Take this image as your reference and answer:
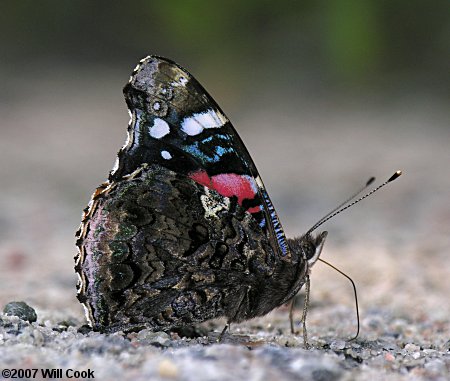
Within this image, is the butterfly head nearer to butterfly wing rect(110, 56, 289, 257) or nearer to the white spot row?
butterfly wing rect(110, 56, 289, 257)

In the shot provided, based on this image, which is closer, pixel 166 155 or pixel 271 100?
pixel 166 155

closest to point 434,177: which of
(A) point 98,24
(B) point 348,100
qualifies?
(B) point 348,100

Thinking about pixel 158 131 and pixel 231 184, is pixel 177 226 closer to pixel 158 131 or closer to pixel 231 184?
pixel 231 184

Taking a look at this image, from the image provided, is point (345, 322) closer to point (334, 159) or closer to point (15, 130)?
point (334, 159)

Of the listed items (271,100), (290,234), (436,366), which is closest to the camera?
(436,366)

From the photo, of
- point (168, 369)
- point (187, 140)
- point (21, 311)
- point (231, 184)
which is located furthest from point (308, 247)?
point (21, 311)

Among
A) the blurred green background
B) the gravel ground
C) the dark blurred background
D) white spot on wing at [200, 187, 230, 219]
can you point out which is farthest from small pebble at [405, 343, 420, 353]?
the blurred green background

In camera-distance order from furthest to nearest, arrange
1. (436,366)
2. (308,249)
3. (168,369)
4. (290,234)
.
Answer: (290,234) → (308,249) → (436,366) → (168,369)
